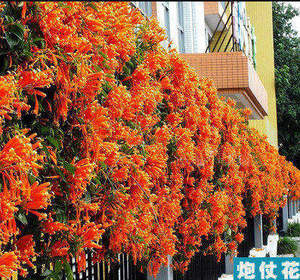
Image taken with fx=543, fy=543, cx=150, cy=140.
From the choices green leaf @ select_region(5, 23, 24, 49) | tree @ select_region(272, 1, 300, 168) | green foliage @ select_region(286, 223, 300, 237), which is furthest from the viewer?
tree @ select_region(272, 1, 300, 168)

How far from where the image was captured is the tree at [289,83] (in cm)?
3500

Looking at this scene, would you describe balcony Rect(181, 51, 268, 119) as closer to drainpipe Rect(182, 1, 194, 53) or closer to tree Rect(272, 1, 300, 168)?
drainpipe Rect(182, 1, 194, 53)

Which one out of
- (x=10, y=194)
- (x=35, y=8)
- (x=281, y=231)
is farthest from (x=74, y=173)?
(x=281, y=231)

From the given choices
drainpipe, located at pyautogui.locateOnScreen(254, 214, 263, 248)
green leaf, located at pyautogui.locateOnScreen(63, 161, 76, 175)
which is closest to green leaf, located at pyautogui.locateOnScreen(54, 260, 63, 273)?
green leaf, located at pyautogui.locateOnScreen(63, 161, 76, 175)

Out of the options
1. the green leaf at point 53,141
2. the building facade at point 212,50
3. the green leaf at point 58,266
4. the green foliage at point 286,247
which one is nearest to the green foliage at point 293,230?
the green foliage at point 286,247

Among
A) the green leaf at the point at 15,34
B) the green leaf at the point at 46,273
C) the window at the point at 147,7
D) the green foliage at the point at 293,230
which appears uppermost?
the window at the point at 147,7

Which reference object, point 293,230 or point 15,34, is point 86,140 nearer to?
point 15,34

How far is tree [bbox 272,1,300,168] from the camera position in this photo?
115 ft

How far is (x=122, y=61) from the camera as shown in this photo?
12.6 feet

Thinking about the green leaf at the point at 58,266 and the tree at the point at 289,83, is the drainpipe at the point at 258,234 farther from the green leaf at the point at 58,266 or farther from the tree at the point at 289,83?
the tree at the point at 289,83

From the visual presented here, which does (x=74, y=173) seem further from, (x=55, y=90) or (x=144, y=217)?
(x=144, y=217)

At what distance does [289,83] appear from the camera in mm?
33781

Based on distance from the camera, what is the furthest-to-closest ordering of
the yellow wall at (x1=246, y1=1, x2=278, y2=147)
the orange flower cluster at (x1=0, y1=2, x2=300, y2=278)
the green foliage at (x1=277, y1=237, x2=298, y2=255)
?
1. the yellow wall at (x1=246, y1=1, x2=278, y2=147)
2. the green foliage at (x1=277, y1=237, x2=298, y2=255)
3. the orange flower cluster at (x1=0, y1=2, x2=300, y2=278)

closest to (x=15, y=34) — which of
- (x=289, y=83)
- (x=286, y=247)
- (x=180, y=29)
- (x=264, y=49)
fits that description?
(x=180, y=29)
